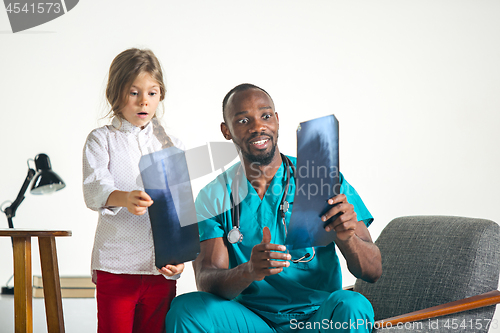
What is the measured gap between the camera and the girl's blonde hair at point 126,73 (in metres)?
1.25

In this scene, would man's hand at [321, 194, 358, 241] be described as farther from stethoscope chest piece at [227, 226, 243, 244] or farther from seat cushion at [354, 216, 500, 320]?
seat cushion at [354, 216, 500, 320]

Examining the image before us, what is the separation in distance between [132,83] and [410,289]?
1094 millimetres

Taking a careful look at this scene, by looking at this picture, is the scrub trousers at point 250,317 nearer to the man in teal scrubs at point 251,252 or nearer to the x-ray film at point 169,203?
the man in teal scrubs at point 251,252

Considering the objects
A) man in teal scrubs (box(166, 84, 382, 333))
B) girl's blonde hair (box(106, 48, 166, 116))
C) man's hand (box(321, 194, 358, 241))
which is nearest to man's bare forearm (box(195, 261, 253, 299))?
man in teal scrubs (box(166, 84, 382, 333))

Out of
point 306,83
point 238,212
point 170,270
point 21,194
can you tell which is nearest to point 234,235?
point 238,212

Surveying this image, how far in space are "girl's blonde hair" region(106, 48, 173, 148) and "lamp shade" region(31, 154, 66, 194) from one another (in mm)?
659

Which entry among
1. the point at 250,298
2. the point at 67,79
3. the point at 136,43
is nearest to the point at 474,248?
the point at 250,298

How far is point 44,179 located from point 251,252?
107 centimetres

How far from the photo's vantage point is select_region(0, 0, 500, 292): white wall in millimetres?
2371

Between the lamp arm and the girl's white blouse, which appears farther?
the lamp arm

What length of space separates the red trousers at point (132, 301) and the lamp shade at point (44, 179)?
68 cm

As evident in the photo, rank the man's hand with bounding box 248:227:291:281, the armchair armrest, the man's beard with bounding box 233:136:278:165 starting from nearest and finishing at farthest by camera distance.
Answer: the man's hand with bounding box 248:227:291:281 < the armchair armrest < the man's beard with bounding box 233:136:278:165

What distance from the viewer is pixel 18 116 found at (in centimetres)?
238

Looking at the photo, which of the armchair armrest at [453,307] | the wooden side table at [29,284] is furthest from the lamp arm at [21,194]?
the armchair armrest at [453,307]
